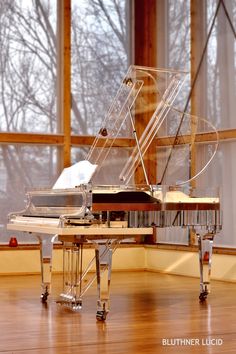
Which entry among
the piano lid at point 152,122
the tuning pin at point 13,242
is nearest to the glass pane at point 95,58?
the piano lid at point 152,122

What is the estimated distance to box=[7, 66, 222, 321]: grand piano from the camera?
569cm

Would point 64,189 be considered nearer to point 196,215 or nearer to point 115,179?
point 196,215

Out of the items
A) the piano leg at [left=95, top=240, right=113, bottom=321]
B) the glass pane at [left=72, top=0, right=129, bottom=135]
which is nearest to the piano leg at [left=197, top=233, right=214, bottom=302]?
the piano leg at [left=95, top=240, right=113, bottom=321]

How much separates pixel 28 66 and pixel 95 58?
0.91 meters

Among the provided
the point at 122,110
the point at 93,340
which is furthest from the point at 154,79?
the point at 93,340

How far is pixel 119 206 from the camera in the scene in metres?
5.87

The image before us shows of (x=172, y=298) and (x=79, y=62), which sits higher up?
(x=79, y=62)

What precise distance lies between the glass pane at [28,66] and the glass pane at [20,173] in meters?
0.27

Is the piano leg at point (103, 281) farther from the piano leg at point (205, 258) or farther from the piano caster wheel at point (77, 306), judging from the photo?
the piano leg at point (205, 258)

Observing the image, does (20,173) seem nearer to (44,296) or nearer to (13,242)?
(13,242)

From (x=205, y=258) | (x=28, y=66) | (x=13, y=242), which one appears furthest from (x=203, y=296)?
(x=28, y=66)

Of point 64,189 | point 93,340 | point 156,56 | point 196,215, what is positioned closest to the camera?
point 93,340

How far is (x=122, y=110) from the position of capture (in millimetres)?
6891

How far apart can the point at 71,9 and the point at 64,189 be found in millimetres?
4146
